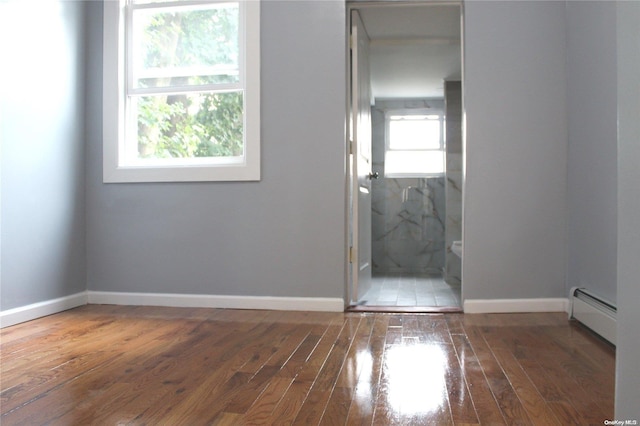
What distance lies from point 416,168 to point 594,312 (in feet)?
13.2

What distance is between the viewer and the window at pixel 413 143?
21.6ft

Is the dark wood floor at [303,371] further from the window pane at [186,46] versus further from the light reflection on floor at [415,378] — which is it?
the window pane at [186,46]

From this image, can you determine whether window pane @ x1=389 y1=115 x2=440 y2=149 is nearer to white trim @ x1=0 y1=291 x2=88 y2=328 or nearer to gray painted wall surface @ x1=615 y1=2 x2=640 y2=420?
white trim @ x1=0 y1=291 x2=88 y2=328

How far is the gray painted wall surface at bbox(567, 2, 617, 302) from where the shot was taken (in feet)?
8.67

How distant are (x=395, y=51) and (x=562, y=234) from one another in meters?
2.35

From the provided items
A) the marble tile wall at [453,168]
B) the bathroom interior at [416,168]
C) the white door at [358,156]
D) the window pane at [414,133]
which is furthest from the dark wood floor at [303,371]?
the window pane at [414,133]

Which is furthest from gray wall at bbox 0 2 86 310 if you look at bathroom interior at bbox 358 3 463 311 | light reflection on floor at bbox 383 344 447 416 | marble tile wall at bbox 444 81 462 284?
marble tile wall at bbox 444 81 462 284

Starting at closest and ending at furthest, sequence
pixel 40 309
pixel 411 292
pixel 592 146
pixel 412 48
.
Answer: pixel 592 146 → pixel 40 309 → pixel 411 292 → pixel 412 48

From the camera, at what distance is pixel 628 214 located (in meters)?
0.96

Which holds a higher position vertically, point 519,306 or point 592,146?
point 592,146

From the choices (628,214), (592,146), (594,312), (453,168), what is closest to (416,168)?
(453,168)

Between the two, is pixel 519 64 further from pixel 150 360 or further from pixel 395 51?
pixel 150 360

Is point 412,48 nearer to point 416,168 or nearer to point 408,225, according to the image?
point 416,168

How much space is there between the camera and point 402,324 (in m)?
2.99
